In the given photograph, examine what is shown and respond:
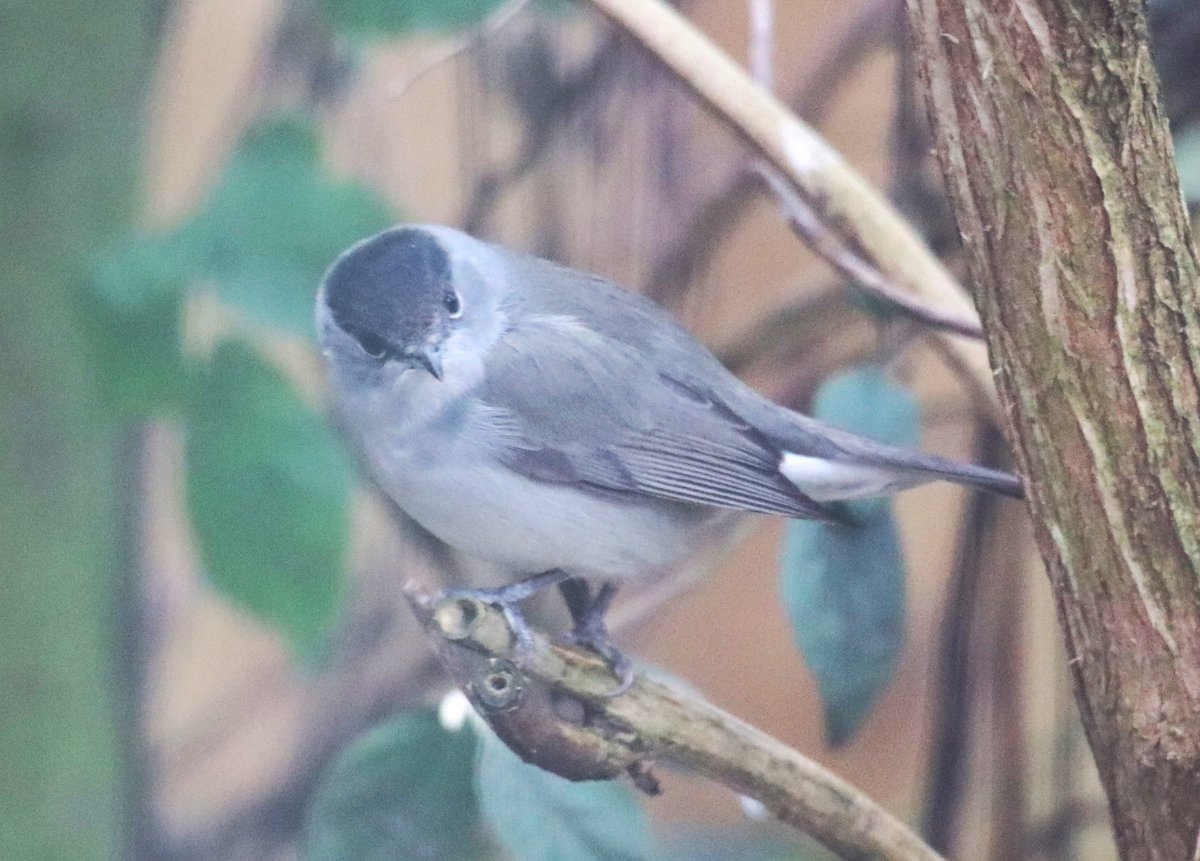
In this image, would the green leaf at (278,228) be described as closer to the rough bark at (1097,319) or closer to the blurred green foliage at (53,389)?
the blurred green foliage at (53,389)

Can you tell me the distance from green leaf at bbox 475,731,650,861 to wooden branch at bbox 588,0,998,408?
0.47m

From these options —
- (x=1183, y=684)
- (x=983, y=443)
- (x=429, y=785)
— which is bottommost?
A: (x=429, y=785)

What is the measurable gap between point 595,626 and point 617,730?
20cm

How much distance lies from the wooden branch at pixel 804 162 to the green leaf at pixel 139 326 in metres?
0.49

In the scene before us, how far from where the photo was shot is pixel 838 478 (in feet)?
3.20

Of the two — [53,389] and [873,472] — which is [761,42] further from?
[53,389]

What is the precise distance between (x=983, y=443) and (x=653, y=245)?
0.42 meters

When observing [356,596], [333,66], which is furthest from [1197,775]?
[333,66]

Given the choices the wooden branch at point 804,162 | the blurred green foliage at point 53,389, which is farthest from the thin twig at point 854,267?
the blurred green foliage at point 53,389

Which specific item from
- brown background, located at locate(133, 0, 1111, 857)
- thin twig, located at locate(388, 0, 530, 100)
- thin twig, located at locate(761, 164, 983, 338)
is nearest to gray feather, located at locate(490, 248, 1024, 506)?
thin twig, located at locate(761, 164, 983, 338)

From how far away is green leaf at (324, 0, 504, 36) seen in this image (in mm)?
1120

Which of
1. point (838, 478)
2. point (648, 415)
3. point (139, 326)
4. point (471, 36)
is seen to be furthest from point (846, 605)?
point (139, 326)

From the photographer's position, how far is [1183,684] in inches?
26.3

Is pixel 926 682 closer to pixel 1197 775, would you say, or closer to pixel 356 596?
pixel 356 596
